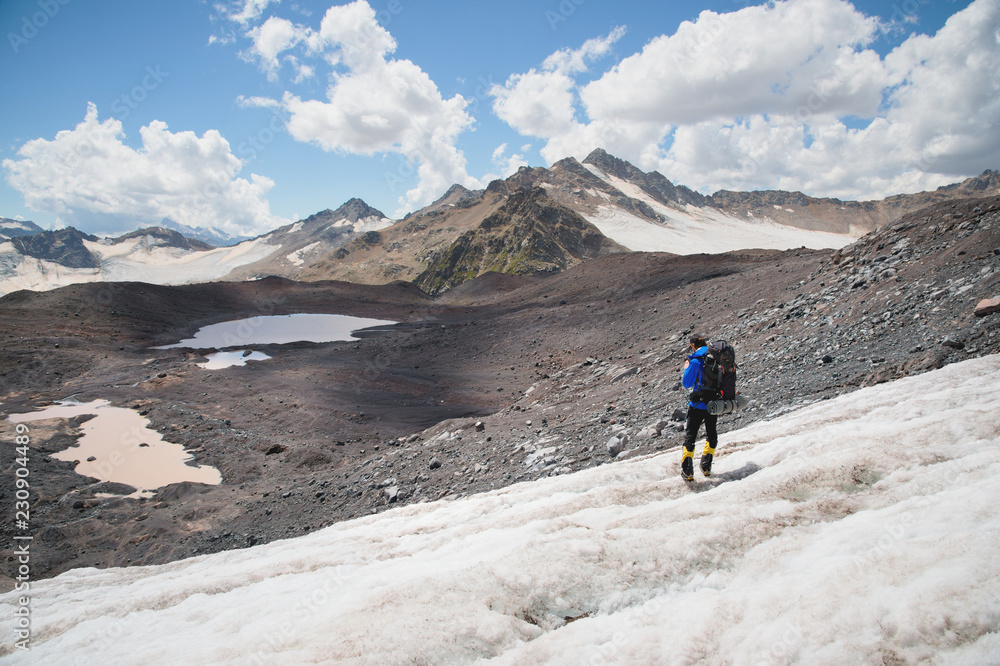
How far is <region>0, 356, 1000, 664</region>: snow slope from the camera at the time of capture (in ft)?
13.2

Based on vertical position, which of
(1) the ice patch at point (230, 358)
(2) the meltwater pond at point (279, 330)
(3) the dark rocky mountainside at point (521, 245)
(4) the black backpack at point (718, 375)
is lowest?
(4) the black backpack at point (718, 375)

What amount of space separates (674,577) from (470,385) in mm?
25840

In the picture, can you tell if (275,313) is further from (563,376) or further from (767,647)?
(767,647)

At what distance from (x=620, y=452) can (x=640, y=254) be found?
5454cm

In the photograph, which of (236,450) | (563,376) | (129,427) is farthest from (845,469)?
(129,427)

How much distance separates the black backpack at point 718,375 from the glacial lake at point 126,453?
1878 centimetres

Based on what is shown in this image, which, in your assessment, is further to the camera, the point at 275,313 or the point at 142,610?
the point at 275,313

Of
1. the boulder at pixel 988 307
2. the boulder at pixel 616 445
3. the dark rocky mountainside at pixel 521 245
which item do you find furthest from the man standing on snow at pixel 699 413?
the dark rocky mountainside at pixel 521 245

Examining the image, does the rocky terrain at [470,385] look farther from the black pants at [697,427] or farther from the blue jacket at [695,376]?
the blue jacket at [695,376]

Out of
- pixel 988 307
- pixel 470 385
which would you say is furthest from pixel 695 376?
pixel 470 385

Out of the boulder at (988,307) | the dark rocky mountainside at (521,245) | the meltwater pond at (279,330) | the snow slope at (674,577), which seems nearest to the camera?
the snow slope at (674,577)

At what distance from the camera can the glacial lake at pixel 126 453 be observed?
62.8ft

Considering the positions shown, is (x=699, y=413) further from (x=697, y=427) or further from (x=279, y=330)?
(x=279, y=330)

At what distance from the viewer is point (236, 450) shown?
21.8 meters
